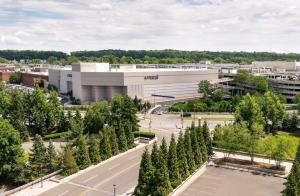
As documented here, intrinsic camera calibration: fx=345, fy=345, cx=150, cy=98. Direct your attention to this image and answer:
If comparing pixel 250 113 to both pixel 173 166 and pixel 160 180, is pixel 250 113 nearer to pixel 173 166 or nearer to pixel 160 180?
pixel 173 166

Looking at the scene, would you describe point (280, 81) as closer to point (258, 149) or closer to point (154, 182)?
point (258, 149)

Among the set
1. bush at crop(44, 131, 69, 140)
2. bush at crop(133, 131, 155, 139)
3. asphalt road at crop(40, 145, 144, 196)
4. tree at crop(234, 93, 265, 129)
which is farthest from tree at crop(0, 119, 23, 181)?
tree at crop(234, 93, 265, 129)

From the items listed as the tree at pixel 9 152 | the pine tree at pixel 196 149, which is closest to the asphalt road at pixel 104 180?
the tree at pixel 9 152

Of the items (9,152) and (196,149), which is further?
(196,149)

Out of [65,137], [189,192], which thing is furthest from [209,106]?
[189,192]

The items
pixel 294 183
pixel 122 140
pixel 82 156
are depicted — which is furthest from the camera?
pixel 122 140

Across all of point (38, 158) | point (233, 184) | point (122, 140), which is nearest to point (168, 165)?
point (233, 184)

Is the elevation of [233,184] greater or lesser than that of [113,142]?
lesser
